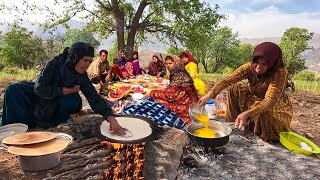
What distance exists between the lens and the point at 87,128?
2773mm

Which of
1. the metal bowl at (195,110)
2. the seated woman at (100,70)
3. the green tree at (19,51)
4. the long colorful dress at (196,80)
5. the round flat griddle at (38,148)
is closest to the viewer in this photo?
the round flat griddle at (38,148)

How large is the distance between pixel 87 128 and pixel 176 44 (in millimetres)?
11438

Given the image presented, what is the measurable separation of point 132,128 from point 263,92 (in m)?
2.13

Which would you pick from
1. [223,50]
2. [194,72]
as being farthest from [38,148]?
[223,50]

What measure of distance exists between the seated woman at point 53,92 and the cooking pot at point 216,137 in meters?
0.98

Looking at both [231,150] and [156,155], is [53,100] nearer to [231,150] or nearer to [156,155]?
[156,155]

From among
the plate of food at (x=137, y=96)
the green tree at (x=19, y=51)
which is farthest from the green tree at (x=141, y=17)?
the green tree at (x=19, y=51)

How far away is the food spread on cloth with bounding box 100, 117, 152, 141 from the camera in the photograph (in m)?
2.39

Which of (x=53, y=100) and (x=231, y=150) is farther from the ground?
(x=53, y=100)

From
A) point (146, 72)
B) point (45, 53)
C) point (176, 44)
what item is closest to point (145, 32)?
point (176, 44)

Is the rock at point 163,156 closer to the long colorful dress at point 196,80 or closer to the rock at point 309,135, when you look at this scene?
the rock at point 309,135

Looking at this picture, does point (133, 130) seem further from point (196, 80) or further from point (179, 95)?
point (196, 80)

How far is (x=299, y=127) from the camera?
489 cm

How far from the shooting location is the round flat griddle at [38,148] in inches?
71.1
